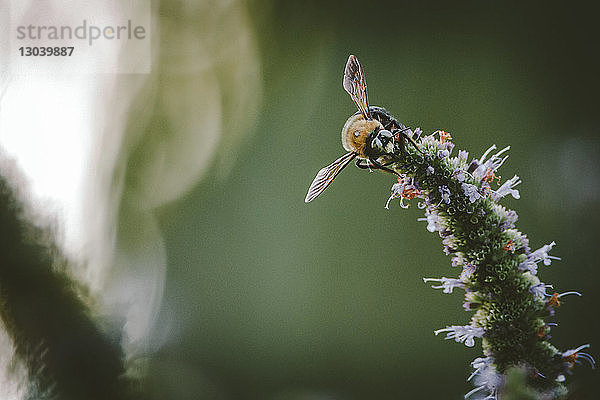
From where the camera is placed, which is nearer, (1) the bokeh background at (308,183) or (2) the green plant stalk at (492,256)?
(2) the green plant stalk at (492,256)

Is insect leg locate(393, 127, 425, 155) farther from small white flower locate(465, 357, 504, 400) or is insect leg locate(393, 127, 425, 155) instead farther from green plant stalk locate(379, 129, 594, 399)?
small white flower locate(465, 357, 504, 400)

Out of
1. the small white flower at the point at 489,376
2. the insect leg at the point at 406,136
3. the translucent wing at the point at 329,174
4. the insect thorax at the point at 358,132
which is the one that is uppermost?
the insect thorax at the point at 358,132

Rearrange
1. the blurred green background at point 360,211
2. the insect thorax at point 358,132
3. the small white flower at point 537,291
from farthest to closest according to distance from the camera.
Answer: the blurred green background at point 360,211
the insect thorax at point 358,132
the small white flower at point 537,291

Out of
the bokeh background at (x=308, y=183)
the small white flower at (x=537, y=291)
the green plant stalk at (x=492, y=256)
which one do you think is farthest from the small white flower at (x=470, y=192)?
the bokeh background at (x=308, y=183)

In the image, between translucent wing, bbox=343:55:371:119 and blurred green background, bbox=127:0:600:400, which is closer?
Answer: translucent wing, bbox=343:55:371:119

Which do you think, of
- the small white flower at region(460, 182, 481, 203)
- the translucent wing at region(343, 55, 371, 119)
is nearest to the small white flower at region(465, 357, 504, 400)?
the small white flower at region(460, 182, 481, 203)

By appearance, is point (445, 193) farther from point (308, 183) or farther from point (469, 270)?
point (308, 183)

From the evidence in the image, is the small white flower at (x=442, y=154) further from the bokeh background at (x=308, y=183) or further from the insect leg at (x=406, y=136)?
the bokeh background at (x=308, y=183)
